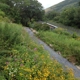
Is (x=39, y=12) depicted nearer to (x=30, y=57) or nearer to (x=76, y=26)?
(x=76, y=26)

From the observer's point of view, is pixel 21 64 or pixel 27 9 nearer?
pixel 21 64

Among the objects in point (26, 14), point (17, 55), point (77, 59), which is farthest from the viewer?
point (26, 14)

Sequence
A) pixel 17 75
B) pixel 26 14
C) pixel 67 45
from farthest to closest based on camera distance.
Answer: pixel 26 14, pixel 67 45, pixel 17 75

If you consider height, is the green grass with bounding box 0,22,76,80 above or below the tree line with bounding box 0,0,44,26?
below

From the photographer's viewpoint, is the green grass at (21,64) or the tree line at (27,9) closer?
the green grass at (21,64)

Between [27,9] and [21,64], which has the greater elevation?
[27,9]

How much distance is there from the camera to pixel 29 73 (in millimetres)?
4234

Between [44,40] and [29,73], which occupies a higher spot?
[29,73]

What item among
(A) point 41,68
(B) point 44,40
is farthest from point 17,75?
(B) point 44,40

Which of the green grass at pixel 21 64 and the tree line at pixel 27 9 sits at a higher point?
the tree line at pixel 27 9

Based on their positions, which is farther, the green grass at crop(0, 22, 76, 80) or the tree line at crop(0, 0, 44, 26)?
the tree line at crop(0, 0, 44, 26)

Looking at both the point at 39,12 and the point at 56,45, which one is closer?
the point at 56,45

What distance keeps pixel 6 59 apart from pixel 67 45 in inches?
322

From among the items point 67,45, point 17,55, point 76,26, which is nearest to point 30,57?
point 17,55
